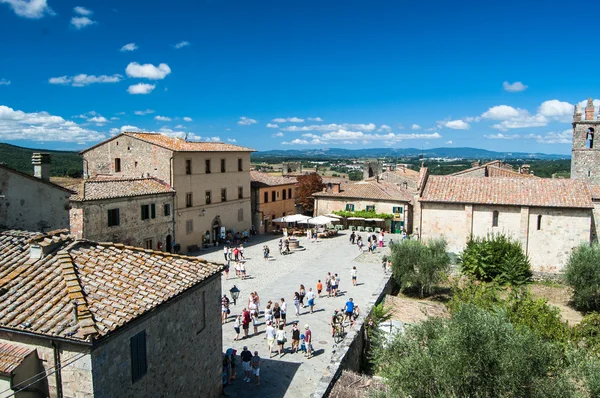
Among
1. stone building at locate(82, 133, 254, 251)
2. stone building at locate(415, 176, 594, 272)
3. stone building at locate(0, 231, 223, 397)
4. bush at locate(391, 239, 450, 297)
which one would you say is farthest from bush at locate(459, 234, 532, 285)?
stone building at locate(82, 133, 254, 251)

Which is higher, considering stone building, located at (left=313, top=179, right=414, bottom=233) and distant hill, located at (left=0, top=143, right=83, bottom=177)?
distant hill, located at (left=0, top=143, right=83, bottom=177)

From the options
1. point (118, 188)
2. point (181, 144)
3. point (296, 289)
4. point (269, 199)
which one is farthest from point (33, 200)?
point (269, 199)

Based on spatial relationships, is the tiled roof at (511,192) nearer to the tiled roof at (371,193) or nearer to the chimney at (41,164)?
the tiled roof at (371,193)

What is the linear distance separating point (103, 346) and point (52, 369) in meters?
1.08

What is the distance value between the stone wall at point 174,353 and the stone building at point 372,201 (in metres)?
34.3

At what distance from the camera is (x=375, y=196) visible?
46.5 meters

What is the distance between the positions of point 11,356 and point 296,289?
17.6 meters

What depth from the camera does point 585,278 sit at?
24.4 m

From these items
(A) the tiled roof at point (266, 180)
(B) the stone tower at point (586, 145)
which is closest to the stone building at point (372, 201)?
(A) the tiled roof at point (266, 180)

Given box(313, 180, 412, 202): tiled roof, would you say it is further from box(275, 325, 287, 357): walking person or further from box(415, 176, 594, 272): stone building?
box(275, 325, 287, 357): walking person

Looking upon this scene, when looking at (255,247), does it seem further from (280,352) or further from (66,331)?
(66,331)

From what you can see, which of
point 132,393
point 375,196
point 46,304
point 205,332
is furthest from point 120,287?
point 375,196

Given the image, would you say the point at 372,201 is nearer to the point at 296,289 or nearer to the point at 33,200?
the point at 296,289

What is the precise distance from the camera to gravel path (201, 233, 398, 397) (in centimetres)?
1515
